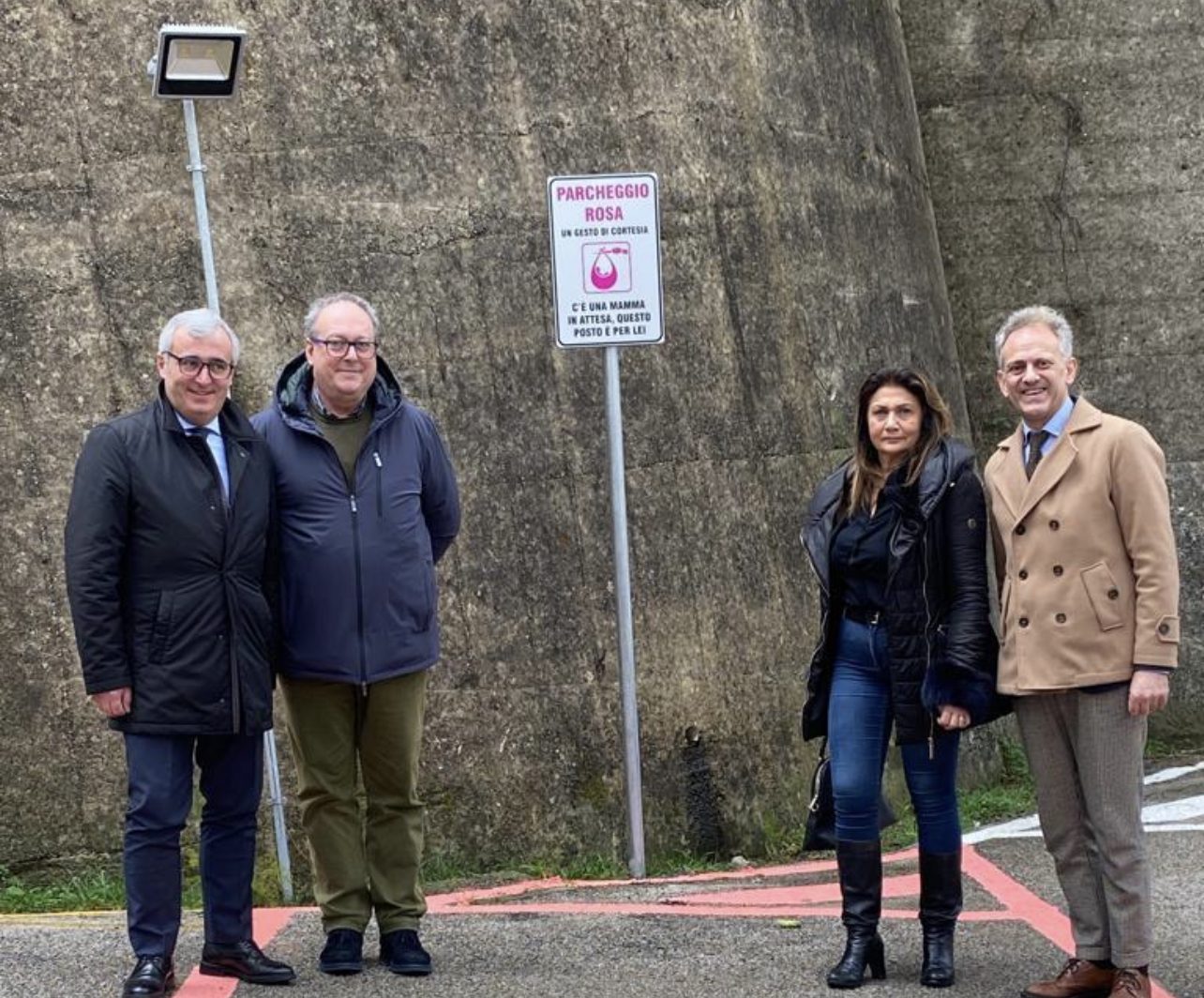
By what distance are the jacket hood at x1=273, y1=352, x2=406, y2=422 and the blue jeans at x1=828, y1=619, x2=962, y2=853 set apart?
1.59m

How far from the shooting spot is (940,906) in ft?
18.5

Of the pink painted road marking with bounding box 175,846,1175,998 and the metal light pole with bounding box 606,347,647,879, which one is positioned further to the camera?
the metal light pole with bounding box 606,347,647,879

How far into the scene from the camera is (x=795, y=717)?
8.57m

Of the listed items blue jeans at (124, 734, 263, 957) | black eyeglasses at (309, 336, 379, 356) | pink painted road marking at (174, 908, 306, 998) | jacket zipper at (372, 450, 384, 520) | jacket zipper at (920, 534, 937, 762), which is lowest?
pink painted road marking at (174, 908, 306, 998)

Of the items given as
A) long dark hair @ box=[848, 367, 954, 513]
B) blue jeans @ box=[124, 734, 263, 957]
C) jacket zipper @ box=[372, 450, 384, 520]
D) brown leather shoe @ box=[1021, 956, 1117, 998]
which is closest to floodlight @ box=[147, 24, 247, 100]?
jacket zipper @ box=[372, 450, 384, 520]

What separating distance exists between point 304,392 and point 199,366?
424 mm

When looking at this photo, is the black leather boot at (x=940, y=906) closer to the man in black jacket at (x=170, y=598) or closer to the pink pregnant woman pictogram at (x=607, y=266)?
the man in black jacket at (x=170, y=598)

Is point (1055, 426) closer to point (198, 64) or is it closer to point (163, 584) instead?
point (163, 584)

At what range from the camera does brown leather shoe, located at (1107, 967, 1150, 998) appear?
5242mm

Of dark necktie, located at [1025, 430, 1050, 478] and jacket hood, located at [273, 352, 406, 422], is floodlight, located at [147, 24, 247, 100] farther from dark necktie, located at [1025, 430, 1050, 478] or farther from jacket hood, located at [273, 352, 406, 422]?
dark necktie, located at [1025, 430, 1050, 478]

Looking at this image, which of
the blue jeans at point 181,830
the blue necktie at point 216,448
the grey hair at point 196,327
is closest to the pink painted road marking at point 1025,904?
the blue jeans at point 181,830

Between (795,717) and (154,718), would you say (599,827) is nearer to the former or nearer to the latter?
(795,717)

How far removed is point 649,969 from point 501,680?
7.60ft

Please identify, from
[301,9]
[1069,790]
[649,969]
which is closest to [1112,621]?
[1069,790]
